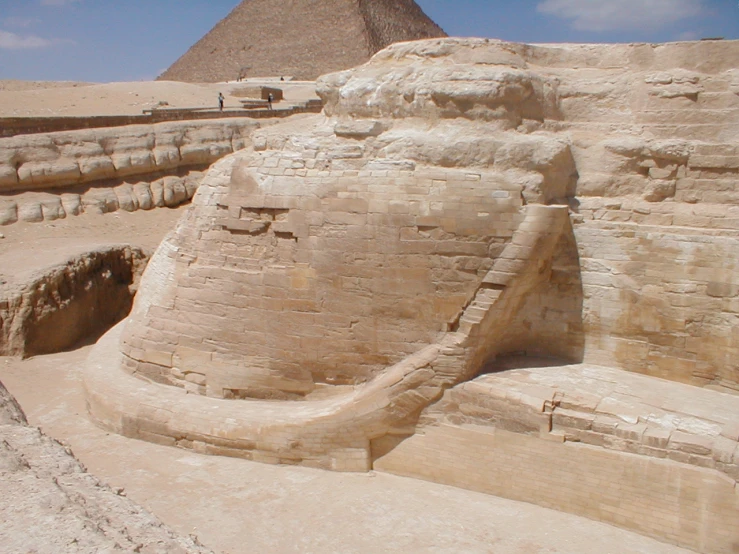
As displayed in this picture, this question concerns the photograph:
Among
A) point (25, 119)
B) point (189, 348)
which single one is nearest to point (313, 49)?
point (25, 119)

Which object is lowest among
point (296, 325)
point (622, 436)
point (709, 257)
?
point (622, 436)

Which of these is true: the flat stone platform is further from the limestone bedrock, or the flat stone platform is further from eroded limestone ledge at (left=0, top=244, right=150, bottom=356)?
eroded limestone ledge at (left=0, top=244, right=150, bottom=356)

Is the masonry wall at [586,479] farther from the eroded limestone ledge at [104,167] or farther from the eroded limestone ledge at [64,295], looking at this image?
the eroded limestone ledge at [104,167]

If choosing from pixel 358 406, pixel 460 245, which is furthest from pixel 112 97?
pixel 460 245

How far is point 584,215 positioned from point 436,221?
1339 mm

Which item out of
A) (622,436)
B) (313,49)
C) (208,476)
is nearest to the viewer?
(622,436)

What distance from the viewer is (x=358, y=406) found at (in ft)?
19.5

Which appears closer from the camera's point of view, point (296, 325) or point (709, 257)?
point (709, 257)

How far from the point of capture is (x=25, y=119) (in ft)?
51.1

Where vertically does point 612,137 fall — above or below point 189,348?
above

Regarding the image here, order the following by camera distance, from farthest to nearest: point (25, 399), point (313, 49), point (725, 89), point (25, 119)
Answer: point (313, 49), point (25, 119), point (25, 399), point (725, 89)

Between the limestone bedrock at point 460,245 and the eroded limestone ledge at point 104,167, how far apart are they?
908cm

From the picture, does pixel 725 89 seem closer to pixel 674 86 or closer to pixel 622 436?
pixel 674 86

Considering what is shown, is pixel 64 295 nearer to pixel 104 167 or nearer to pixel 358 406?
pixel 104 167
